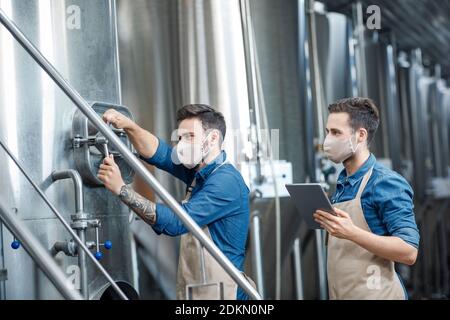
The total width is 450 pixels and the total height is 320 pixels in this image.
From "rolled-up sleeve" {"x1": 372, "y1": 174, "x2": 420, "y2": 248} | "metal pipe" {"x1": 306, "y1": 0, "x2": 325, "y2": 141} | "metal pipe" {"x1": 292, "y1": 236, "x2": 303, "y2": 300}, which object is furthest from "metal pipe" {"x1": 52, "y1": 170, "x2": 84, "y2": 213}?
"metal pipe" {"x1": 306, "y1": 0, "x2": 325, "y2": 141}

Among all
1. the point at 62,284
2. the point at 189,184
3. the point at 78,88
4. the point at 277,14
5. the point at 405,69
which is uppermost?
the point at 405,69

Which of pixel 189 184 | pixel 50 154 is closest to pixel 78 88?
pixel 50 154

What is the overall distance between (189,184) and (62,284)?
42.3 inches

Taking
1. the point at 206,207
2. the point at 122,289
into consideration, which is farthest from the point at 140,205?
the point at 122,289

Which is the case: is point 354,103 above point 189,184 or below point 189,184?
above

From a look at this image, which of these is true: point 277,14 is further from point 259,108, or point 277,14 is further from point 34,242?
point 34,242

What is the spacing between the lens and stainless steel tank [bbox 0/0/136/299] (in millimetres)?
1998

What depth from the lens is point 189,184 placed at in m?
2.22

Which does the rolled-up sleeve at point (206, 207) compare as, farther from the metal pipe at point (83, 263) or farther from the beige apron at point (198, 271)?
the metal pipe at point (83, 263)

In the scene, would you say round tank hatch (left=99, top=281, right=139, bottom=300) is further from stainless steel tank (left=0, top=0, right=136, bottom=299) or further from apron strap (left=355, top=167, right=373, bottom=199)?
apron strap (left=355, top=167, right=373, bottom=199)

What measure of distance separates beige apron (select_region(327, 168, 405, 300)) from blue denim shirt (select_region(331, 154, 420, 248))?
0.07 feet

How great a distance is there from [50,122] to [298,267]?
58.5 inches

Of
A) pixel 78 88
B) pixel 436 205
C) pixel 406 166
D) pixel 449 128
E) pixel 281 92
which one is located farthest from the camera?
pixel 449 128

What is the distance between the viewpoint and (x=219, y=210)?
6.49 ft
